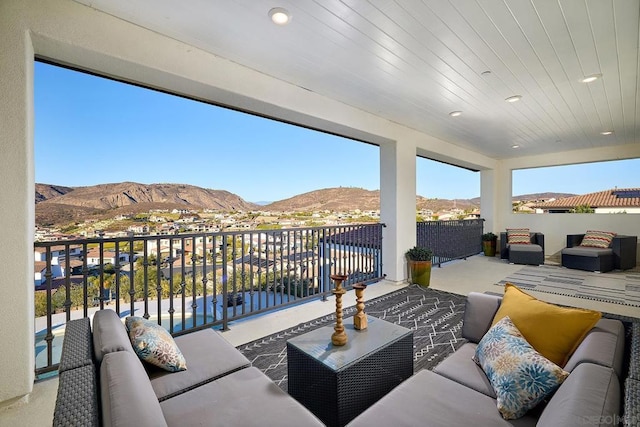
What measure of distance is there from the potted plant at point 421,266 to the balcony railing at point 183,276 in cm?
109

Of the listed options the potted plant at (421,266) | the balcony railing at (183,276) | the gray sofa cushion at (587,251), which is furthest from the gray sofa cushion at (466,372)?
the gray sofa cushion at (587,251)

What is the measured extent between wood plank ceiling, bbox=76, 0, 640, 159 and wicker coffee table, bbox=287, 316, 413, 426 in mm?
2186

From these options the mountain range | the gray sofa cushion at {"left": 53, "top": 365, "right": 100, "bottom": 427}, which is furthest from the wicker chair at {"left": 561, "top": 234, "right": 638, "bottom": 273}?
the gray sofa cushion at {"left": 53, "top": 365, "right": 100, "bottom": 427}

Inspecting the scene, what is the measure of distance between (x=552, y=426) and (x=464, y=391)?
52 centimetres

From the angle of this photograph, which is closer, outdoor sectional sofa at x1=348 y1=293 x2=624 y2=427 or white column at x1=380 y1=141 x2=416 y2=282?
outdoor sectional sofa at x1=348 y1=293 x2=624 y2=427

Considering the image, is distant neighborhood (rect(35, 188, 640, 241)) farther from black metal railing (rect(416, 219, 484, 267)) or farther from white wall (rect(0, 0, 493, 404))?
white wall (rect(0, 0, 493, 404))

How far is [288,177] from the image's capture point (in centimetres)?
450

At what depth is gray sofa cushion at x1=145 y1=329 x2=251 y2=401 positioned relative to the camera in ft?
4.42

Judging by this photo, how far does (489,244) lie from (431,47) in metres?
6.17

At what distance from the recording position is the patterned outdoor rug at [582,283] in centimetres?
392

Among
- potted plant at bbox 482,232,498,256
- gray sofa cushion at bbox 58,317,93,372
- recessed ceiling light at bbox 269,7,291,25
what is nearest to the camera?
gray sofa cushion at bbox 58,317,93,372

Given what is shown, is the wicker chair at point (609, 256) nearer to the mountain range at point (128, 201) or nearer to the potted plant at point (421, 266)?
the potted plant at point (421, 266)

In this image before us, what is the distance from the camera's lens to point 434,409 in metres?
1.15

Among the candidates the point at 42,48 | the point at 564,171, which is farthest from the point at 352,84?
the point at 564,171
